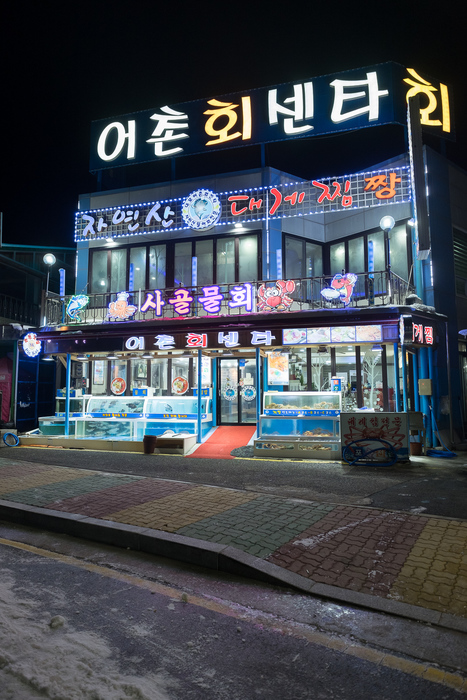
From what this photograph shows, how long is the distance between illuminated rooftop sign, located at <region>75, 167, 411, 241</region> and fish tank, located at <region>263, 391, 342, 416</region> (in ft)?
20.6

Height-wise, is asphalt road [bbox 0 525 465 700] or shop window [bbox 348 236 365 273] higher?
shop window [bbox 348 236 365 273]

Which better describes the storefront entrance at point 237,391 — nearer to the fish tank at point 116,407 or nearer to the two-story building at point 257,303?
the two-story building at point 257,303

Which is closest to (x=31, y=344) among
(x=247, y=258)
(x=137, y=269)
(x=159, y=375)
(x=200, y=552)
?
(x=159, y=375)

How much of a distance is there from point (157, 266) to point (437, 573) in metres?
15.5

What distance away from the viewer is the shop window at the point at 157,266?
17984 mm

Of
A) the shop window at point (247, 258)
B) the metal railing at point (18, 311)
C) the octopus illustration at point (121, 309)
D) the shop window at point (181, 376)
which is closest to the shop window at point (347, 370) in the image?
the shop window at point (247, 258)

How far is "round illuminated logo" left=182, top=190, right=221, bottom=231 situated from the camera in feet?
53.4

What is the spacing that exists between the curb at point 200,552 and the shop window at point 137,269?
1206 cm

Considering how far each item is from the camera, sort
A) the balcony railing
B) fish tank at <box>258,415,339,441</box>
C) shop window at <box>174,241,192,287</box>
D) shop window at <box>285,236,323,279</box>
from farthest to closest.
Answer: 1. shop window at <box>174,241,192,287</box>
2. shop window at <box>285,236,323,279</box>
3. the balcony railing
4. fish tank at <box>258,415,339,441</box>

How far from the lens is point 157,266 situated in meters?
18.1

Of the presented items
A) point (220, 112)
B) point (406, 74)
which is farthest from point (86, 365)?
point (406, 74)

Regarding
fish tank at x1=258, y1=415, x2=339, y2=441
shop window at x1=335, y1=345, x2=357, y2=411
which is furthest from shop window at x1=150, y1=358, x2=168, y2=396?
shop window at x1=335, y1=345, x2=357, y2=411

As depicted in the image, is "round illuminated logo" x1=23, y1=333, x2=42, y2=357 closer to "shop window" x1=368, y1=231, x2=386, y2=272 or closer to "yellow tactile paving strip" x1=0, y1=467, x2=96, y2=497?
"yellow tactile paving strip" x1=0, y1=467, x2=96, y2=497

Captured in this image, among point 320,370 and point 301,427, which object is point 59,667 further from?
point 320,370
